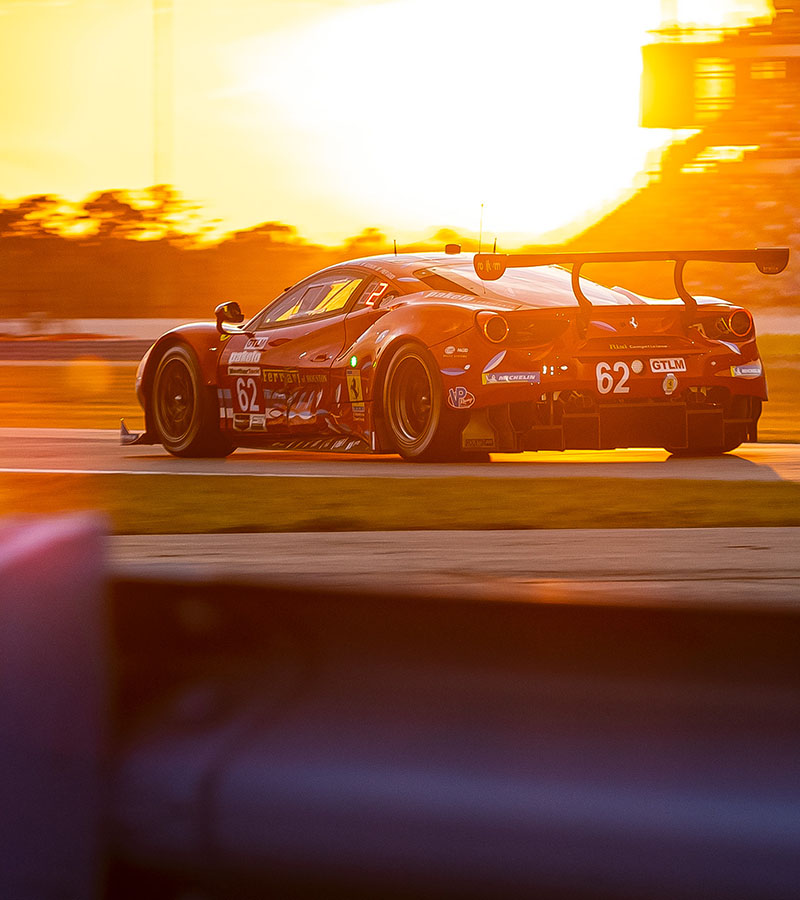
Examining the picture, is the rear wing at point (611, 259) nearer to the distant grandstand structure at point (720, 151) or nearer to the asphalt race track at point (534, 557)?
the asphalt race track at point (534, 557)

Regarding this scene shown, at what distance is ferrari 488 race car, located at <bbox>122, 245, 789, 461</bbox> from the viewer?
9.01 meters

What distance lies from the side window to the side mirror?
154 mm

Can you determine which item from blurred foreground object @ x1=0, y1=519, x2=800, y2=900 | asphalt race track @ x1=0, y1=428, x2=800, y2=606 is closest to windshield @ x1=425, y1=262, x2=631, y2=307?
asphalt race track @ x1=0, y1=428, x2=800, y2=606

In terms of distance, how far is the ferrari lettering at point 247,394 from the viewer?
10438mm

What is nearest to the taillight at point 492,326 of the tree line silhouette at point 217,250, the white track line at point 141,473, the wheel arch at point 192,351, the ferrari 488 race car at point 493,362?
the ferrari 488 race car at point 493,362

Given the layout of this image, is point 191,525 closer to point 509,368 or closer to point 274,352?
point 509,368

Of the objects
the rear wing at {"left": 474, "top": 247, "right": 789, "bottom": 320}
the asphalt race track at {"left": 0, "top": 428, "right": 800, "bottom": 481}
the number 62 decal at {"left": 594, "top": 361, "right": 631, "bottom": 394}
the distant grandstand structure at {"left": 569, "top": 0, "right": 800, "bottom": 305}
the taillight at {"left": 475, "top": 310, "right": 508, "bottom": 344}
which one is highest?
the distant grandstand structure at {"left": 569, "top": 0, "right": 800, "bottom": 305}

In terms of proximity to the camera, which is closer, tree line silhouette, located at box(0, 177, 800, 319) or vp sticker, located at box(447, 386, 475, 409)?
vp sticker, located at box(447, 386, 475, 409)

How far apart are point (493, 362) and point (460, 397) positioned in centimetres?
25

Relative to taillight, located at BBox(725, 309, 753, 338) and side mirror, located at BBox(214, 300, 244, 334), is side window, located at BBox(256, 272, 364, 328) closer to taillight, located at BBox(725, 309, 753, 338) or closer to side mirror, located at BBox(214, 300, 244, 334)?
side mirror, located at BBox(214, 300, 244, 334)

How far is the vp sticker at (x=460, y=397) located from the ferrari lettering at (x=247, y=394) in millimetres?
1777

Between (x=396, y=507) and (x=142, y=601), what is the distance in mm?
6019

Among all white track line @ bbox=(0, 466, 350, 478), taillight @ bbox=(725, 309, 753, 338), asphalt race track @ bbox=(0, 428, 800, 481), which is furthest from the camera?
taillight @ bbox=(725, 309, 753, 338)

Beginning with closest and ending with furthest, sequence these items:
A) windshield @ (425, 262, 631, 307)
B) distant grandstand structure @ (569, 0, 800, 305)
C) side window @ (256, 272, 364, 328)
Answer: windshield @ (425, 262, 631, 307), side window @ (256, 272, 364, 328), distant grandstand structure @ (569, 0, 800, 305)
